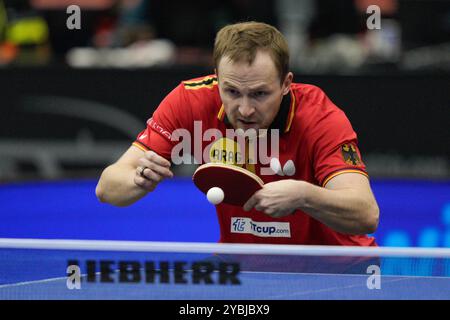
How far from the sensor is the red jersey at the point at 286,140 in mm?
4027

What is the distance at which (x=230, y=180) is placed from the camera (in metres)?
3.45

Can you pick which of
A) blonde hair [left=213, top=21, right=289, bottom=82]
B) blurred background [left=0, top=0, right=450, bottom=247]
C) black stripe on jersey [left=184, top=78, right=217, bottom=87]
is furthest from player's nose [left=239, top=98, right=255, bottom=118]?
blurred background [left=0, top=0, right=450, bottom=247]

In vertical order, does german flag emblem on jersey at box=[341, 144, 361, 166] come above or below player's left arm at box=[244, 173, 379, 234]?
above

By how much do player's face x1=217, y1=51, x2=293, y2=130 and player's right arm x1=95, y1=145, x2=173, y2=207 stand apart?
1.22 ft

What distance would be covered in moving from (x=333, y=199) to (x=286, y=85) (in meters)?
0.62

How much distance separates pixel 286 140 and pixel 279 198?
0.71 m

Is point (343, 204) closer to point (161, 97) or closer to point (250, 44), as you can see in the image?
point (250, 44)

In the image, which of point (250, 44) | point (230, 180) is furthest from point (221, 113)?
point (230, 180)

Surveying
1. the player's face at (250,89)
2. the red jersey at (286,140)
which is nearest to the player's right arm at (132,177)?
the red jersey at (286,140)

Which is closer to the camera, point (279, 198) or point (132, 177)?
point (279, 198)

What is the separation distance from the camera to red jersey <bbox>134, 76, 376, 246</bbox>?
403 centimetres

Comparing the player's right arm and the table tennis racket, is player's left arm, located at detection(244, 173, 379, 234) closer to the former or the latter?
the table tennis racket

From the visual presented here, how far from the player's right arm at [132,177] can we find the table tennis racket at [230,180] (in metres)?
0.19
